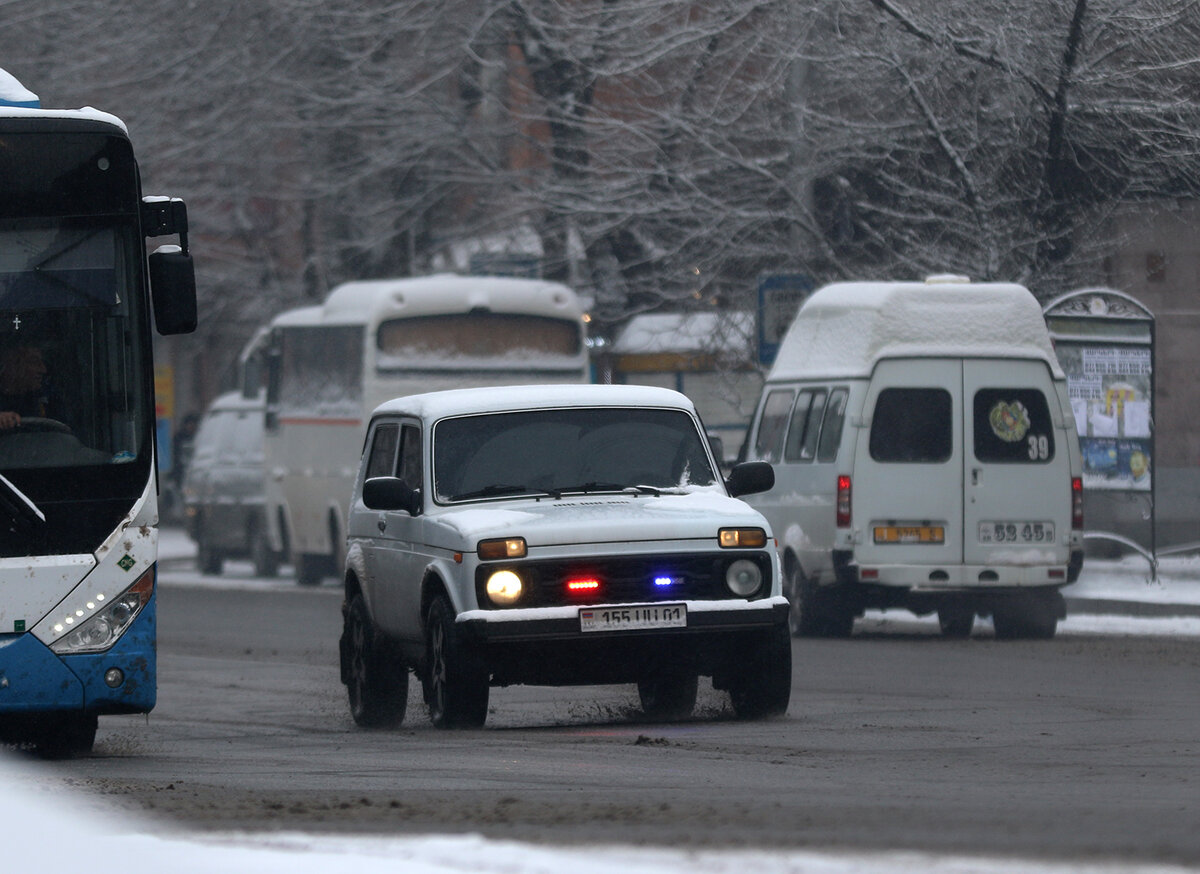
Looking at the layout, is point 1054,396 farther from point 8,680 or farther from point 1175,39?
point 8,680

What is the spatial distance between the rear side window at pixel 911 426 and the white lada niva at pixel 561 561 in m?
6.50

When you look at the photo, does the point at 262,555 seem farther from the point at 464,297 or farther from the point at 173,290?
the point at 173,290

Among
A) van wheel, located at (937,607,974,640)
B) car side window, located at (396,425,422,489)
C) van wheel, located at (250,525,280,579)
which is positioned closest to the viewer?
car side window, located at (396,425,422,489)

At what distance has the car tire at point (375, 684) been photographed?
43.2ft

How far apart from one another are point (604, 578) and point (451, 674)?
2.79ft

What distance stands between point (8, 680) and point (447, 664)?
2.09 m

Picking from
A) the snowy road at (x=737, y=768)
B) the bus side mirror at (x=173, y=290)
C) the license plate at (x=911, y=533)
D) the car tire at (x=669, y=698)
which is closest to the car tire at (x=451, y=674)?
the snowy road at (x=737, y=768)

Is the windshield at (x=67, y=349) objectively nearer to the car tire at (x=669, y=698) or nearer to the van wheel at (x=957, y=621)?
the car tire at (x=669, y=698)

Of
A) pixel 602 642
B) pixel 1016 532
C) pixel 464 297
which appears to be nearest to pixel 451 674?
pixel 602 642

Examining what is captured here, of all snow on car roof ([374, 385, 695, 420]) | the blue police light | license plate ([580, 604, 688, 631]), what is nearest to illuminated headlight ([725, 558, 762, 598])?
license plate ([580, 604, 688, 631])

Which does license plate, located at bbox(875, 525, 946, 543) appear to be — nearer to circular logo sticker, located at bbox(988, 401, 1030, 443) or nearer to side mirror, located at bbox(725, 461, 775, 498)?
circular logo sticker, located at bbox(988, 401, 1030, 443)

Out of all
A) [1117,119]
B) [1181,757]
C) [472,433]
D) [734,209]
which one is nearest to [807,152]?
[734,209]

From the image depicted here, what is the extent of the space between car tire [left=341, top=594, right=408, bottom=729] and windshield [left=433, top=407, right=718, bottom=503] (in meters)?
1.11

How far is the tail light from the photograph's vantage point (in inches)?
763
